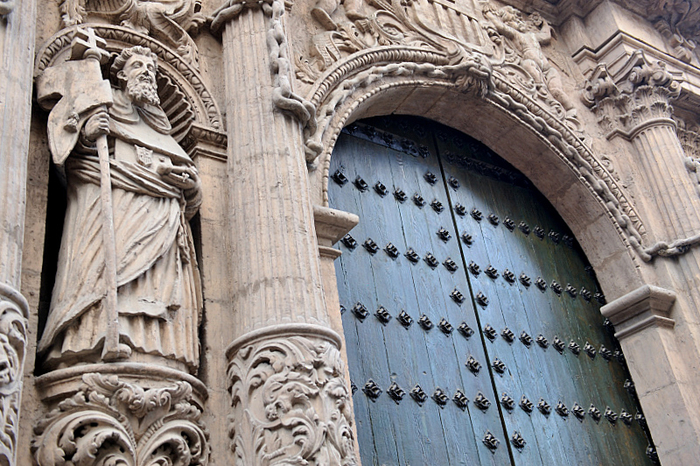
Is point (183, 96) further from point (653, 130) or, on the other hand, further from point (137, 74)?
point (653, 130)

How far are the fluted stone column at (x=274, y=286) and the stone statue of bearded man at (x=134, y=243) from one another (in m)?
0.27

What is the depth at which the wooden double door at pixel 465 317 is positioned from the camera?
5.00 m

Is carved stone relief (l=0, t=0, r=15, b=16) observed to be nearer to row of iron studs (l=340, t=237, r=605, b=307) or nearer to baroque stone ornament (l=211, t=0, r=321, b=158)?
baroque stone ornament (l=211, t=0, r=321, b=158)

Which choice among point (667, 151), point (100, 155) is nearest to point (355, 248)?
point (100, 155)

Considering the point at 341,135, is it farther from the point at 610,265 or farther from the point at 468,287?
the point at 610,265

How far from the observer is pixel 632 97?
732 centimetres

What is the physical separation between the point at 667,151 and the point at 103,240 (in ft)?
17.0

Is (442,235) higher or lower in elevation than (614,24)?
lower

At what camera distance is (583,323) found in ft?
21.1

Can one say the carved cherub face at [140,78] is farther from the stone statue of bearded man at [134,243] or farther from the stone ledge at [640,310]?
the stone ledge at [640,310]

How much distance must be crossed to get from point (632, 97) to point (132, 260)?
524 centimetres

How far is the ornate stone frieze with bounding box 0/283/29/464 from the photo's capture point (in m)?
2.83

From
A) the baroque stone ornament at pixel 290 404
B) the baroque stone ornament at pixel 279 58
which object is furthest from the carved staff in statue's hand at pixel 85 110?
the baroque stone ornament at pixel 279 58

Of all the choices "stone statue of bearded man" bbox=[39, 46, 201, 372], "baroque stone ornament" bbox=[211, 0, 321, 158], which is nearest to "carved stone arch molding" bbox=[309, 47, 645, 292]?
"baroque stone ornament" bbox=[211, 0, 321, 158]
